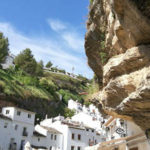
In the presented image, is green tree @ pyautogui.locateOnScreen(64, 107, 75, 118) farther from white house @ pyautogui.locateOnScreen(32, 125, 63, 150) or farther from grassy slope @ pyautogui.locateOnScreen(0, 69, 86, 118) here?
white house @ pyautogui.locateOnScreen(32, 125, 63, 150)

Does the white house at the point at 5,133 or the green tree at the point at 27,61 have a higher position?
the green tree at the point at 27,61

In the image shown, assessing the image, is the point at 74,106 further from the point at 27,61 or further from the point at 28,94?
the point at 27,61

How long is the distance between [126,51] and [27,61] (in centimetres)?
6849

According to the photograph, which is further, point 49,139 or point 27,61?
point 27,61

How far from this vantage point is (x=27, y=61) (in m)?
75.0

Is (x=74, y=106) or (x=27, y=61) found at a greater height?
(x=27, y=61)

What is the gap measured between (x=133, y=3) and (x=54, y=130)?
39.3 m

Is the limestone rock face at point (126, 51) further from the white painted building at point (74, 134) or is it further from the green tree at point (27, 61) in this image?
the green tree at point (27, 61)

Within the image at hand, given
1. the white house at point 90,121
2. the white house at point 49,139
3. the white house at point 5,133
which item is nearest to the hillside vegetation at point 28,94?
the white house at point 90,121

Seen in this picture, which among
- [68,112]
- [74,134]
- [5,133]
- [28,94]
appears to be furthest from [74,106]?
[5,133]

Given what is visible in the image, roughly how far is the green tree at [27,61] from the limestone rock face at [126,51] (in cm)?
6502

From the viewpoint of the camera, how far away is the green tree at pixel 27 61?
244 feet

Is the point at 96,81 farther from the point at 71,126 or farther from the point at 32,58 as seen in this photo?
the point at 32,58

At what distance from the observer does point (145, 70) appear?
796 centimetres
